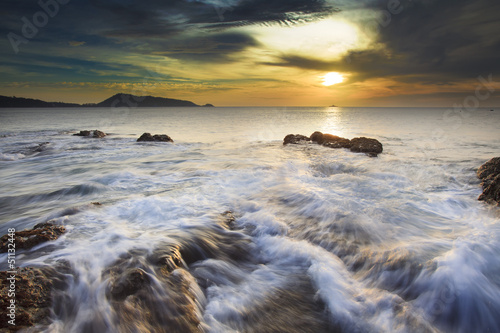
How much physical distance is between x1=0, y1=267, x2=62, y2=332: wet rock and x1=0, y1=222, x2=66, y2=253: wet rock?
3.35 ft

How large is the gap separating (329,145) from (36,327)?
16.6m

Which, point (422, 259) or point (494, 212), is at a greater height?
point (494, 212)

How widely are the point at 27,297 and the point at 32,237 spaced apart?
183 cm

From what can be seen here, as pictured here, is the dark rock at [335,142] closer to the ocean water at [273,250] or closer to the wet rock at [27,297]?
the ocean water at [273,250]

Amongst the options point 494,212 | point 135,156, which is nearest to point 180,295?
point 494,212

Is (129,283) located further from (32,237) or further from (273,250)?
(273,250)

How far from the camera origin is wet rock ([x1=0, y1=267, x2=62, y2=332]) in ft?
9.10

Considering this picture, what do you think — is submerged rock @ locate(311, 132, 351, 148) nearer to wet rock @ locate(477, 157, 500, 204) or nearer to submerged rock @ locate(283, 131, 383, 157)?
submerged rock @ locate(283, 131, 383, 157)

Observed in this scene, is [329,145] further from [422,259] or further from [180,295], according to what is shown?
[180,295]

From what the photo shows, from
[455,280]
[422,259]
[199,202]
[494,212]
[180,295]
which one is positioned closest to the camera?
[180,295]

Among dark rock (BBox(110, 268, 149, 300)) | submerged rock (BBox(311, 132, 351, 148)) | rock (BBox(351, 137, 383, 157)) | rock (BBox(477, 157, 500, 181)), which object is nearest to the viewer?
dark rock (BBox(110, 268, 149, 300))

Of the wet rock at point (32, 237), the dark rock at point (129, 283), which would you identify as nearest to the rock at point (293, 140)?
the wet rock at point (32, 237)

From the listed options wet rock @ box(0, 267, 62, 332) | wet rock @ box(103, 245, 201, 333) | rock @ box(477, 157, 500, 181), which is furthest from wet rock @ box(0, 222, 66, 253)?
rock @ box(477, 157, 500, 181)

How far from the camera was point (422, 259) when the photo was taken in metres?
4.32
